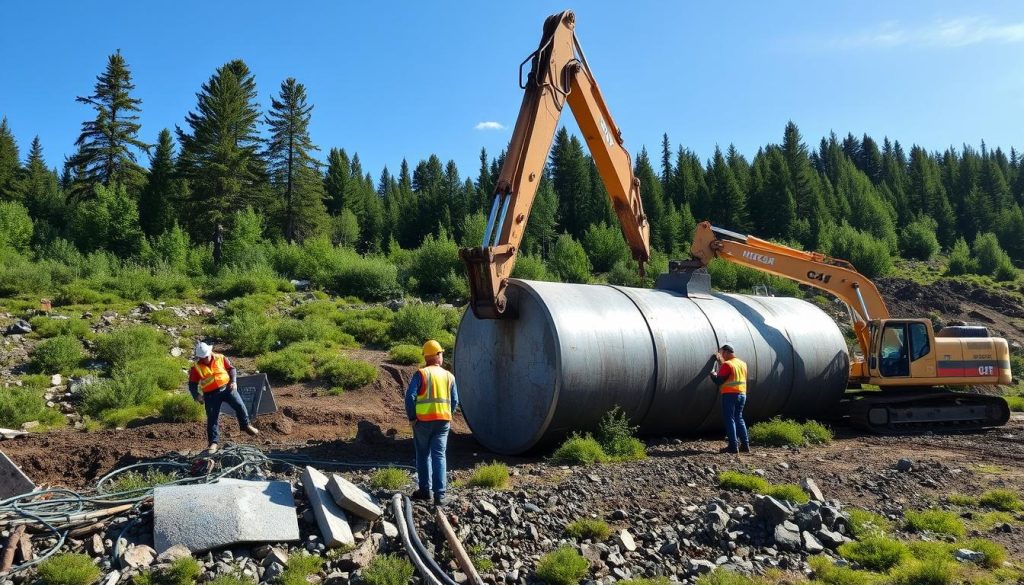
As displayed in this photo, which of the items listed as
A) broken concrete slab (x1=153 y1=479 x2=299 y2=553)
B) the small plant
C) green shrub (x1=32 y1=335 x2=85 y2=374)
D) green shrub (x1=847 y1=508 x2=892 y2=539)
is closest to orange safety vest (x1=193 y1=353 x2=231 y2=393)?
the small plant

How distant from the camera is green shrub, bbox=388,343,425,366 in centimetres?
1834

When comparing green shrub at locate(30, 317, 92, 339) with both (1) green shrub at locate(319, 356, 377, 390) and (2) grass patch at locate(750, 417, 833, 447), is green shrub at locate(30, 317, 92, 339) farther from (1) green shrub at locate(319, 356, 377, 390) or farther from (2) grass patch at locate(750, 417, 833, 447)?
(2) grass patch at locate(750, 417, 833, 447)

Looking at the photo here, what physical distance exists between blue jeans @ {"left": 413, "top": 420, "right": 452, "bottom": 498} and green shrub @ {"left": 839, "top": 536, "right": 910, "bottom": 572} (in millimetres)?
3784

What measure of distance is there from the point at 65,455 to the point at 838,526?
32.1 ft

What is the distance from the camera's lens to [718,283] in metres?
37.3

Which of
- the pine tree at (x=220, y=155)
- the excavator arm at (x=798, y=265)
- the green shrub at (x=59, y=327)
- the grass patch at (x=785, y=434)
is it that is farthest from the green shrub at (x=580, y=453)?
the pine tree at (x=220, y=155)

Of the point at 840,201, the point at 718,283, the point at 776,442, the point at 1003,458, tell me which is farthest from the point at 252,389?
the point at 840,201

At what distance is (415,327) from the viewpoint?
69.5ft

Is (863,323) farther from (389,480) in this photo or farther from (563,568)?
(563,568)

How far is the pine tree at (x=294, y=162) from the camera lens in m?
47.3

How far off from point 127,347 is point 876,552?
1634cm

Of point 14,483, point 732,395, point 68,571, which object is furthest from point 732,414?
point 14,483

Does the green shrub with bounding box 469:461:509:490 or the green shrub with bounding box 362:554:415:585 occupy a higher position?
the green shrub with bounding box 469:461:509:490

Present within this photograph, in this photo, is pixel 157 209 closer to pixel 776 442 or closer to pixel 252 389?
pixel 252 389
